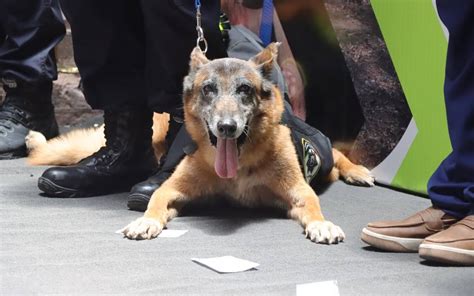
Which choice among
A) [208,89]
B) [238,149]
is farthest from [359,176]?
[208,89]

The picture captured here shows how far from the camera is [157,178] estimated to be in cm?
233

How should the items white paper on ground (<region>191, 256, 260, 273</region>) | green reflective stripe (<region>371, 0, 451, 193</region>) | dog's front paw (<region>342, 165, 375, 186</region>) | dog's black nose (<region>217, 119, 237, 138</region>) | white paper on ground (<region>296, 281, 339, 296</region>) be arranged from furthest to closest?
dog's front paw (<region>342, 165, 375, 186</region>) → green reflective stripe (<region>371, 0, 451, 193</region>) → dog's black nose (<region>217, 119, 237, 138</region>) → white paper on ground (<region>191, 256, 260, 273</region>) → white paper on ground (<region>296, 281, 339, 296</region>)

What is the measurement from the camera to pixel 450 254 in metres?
1.58

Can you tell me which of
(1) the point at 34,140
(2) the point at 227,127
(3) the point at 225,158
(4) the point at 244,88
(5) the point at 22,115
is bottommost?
(1) the point at 34,140

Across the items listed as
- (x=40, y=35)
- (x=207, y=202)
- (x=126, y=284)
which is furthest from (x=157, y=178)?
(x=40, y=35)

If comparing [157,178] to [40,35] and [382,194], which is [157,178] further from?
[40,35]

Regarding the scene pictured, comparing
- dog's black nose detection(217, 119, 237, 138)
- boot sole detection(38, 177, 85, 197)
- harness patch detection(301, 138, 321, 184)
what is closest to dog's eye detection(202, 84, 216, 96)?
dog's black nose detection(217, 119, 237, 138)

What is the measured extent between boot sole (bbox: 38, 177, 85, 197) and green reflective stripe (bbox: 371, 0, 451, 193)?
1.32 metres

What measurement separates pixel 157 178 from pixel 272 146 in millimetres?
430

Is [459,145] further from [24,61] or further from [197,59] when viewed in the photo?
[24,61]

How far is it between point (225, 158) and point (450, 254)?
81 cm

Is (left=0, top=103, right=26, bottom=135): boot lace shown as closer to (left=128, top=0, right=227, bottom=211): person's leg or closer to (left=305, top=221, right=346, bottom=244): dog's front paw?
(left=128, top=0, right=227, bottom=211): person's leg

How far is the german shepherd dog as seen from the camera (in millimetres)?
2115

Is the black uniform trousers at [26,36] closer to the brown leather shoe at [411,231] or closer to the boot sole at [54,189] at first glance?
the boot sole at [54,189]
